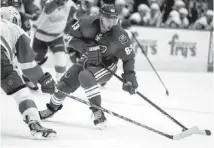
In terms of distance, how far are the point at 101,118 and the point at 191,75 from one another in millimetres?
4732

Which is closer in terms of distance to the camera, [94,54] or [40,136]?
[40,136]

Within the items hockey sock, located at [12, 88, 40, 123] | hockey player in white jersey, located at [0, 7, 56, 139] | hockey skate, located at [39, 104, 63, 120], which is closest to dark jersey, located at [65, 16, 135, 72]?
hockey skate, located at [39, 104, 63, 120]

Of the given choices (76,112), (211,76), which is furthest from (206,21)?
(76,112)

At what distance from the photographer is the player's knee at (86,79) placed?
13.3 ft

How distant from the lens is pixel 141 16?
8680 millimetres

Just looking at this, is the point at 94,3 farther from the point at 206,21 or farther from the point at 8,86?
the point at 8,86

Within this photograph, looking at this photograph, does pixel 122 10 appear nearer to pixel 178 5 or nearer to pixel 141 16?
pixel 141 16

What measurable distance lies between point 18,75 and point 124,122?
1316mm

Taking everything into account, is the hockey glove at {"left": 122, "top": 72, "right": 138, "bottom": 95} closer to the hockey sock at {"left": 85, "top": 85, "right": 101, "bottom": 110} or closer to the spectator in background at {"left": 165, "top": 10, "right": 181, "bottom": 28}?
the hockey sock at {"left": 85, "top": 85, "right": 101, "bottom": 110}

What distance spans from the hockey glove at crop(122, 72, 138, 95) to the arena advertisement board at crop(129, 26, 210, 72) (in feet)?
14.5

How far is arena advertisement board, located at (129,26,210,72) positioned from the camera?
8664 mm

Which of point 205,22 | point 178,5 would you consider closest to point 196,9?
point 205,22

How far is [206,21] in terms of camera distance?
9.23 metres

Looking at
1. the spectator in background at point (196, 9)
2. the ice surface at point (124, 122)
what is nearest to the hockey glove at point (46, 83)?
the ice surface at point (124, 122)
